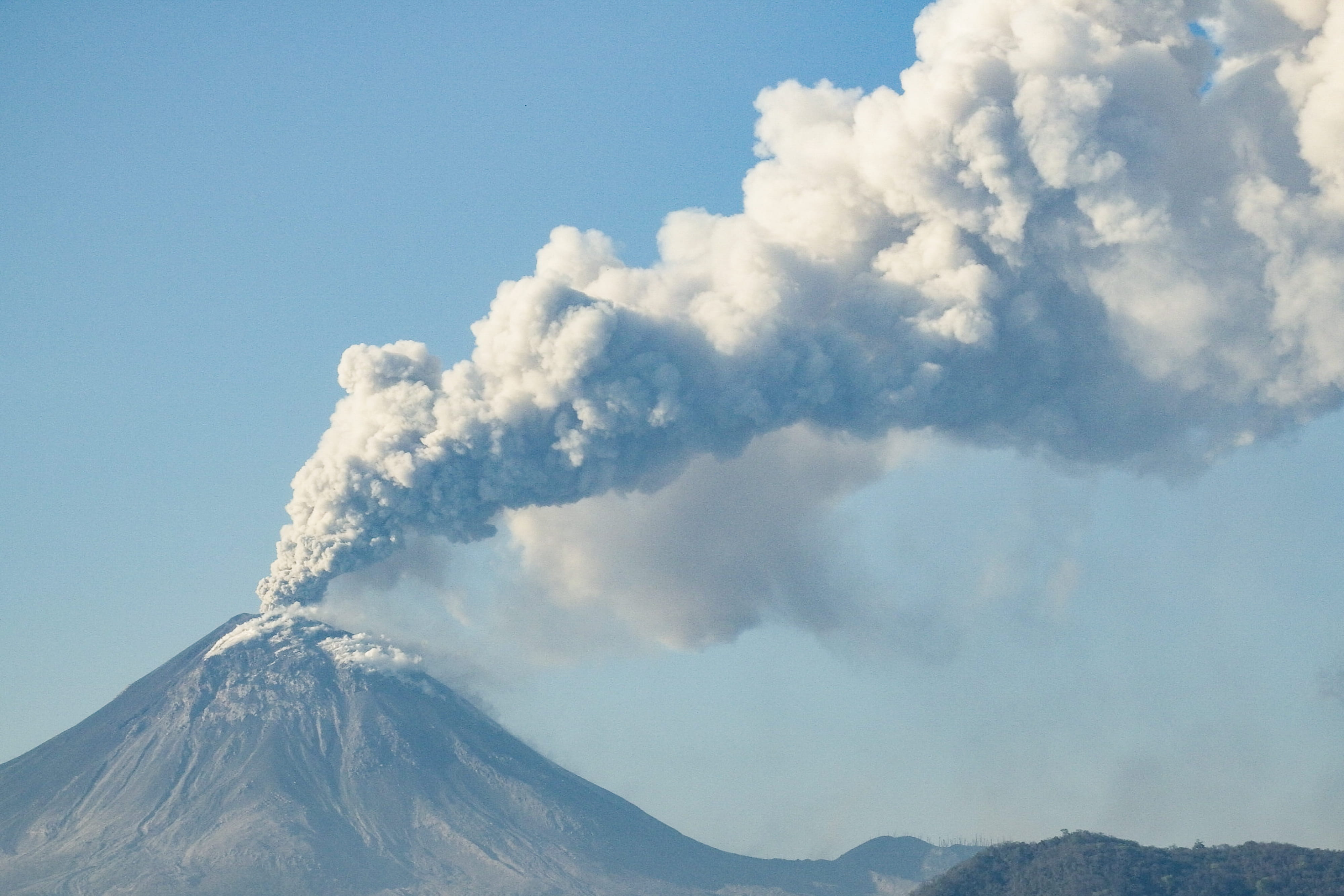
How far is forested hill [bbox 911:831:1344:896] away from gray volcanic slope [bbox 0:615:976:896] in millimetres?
30760

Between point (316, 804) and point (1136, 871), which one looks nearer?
point (1136, 871)

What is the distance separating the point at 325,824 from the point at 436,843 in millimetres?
5747

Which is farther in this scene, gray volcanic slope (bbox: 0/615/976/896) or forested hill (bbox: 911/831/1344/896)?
gray volcanic slope (bbox: 0/615/976/896)

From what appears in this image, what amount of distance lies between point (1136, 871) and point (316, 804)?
149ft

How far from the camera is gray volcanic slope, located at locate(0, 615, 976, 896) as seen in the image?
75.9 meters

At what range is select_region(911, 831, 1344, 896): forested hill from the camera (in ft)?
163

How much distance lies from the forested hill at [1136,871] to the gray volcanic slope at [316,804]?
3076 centimetres

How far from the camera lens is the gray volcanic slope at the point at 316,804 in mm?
75875

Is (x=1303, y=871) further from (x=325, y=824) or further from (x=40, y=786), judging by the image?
(x=40, y=786)

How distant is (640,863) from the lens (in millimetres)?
83438

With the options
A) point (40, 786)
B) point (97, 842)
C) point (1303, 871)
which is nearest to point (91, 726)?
point (40, 786)

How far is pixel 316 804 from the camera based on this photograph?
266 ft

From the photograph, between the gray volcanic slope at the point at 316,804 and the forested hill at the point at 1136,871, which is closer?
the forested hill at the point at 1136,871

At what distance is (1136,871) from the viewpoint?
5103 centimetres
